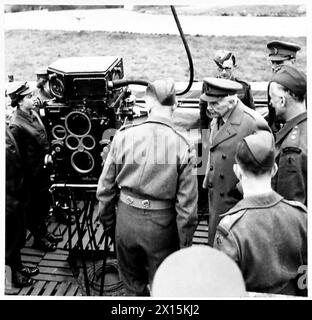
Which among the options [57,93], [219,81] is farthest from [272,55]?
[57,93]

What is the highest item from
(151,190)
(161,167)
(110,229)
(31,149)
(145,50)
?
(145,50)

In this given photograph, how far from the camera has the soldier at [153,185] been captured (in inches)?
101

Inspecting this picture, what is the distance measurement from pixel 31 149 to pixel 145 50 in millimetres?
4553

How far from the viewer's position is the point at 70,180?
327 cm

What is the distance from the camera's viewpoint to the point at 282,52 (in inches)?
148

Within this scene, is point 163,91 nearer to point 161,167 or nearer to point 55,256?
point 161,167

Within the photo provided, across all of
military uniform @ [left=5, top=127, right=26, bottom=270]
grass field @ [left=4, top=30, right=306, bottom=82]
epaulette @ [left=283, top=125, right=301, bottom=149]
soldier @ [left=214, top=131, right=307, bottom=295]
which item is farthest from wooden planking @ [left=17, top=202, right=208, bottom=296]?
grass field @ [left=4, top=30, right=306, bottom=82]

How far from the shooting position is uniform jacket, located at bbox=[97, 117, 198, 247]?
8.36 feet

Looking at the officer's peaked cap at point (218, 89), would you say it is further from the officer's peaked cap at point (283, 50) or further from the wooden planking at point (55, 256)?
the wooden planking at point (55, 256)

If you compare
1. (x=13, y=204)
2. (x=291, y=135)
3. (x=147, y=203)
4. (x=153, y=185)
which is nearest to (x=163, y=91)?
(x=153, y=185)

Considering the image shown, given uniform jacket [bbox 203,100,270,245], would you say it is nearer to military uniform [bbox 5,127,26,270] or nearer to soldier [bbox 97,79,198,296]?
soldier [bbox 97,79,198,296]

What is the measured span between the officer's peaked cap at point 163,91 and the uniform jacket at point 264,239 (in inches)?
34.6
